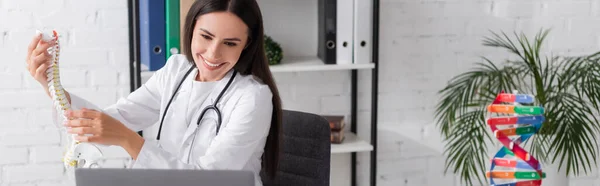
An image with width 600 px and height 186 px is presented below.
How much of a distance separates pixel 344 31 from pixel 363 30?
6cm

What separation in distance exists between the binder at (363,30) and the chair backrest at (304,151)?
689mm

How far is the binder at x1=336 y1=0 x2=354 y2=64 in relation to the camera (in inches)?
95.7

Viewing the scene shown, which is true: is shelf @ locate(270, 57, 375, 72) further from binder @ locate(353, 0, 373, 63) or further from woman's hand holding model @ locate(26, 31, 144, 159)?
woman's hand holding model @ locate(26, 31, 144, 159)

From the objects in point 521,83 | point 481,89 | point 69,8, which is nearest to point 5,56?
point 69,8

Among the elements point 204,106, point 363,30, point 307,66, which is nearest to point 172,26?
point 307,66

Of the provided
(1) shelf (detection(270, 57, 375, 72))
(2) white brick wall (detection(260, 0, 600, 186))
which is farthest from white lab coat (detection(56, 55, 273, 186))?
(2) white brick wall (detection(260, 0, 600, 186))

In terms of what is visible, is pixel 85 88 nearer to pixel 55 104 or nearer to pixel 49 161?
pixel 49 161

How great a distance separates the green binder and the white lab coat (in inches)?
20.9

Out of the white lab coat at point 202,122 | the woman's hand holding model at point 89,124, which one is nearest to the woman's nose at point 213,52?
the white lab coat at point 202,122

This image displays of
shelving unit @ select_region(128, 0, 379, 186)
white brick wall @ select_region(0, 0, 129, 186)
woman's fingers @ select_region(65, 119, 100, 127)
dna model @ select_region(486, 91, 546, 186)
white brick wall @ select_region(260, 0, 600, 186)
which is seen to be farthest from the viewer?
white brick wall @ select_region(260, 0, 600, 186)

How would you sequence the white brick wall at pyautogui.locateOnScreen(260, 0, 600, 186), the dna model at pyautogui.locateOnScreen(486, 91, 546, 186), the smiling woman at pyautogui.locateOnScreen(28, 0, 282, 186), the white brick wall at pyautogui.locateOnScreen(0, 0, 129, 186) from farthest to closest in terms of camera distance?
the white brick wall at pyautogui.locateOnScreen(260, 0, 600, 186), the white brick wall at pyautogui.locateOnScreen(0, 0, 129, 186), the dna model at pyautogui.locateOnScreen(486, 91, 546, 186), the smiling woman at pyautogui.locateOnScreen(28, 0, 282, 186)

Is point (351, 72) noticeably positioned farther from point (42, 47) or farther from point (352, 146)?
point (42, 47)

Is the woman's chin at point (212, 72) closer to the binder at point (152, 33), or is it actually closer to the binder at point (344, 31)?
the binder at point (152, 33)

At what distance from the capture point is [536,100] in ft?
8.58
